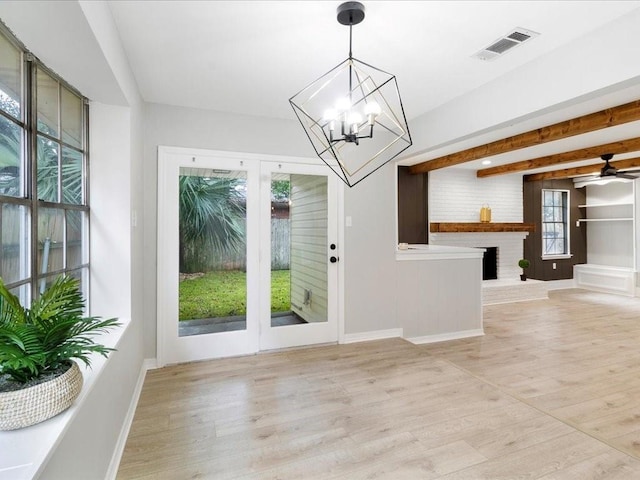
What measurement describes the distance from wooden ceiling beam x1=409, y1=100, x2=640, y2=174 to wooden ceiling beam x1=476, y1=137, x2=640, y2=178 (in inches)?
61.3

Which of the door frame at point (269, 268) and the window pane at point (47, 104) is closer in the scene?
the window pane at point (47, 104)

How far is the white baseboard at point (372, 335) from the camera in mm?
3936

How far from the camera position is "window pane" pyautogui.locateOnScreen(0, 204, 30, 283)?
1.42 meters

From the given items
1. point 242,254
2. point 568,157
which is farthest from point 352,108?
point 568,157

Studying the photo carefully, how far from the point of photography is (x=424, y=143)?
3.71 meters

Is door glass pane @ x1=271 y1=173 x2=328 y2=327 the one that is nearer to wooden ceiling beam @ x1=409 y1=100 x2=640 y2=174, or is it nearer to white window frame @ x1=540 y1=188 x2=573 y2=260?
wooden ceiling beam @ x1=409 y1=100 x2=640 y2=174

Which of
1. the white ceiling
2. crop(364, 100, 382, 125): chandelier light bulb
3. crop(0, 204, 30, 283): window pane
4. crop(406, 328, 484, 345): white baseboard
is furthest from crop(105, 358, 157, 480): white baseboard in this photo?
crop(406, 328, 484, 345): white baseboard

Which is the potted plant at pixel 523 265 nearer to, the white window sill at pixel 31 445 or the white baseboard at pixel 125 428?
the white baseboard at pixel 125 428

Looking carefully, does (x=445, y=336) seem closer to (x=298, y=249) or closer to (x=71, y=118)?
(x=298, y=249)

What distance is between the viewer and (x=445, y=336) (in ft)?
14.2

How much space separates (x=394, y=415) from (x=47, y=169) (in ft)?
8.26

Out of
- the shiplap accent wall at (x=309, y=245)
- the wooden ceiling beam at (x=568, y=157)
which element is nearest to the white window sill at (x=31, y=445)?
the shiplap accent wall at (x=309, y=245)

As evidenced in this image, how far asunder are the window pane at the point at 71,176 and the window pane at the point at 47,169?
0.10 m

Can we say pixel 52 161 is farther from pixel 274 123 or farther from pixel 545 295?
pixel 545 295
